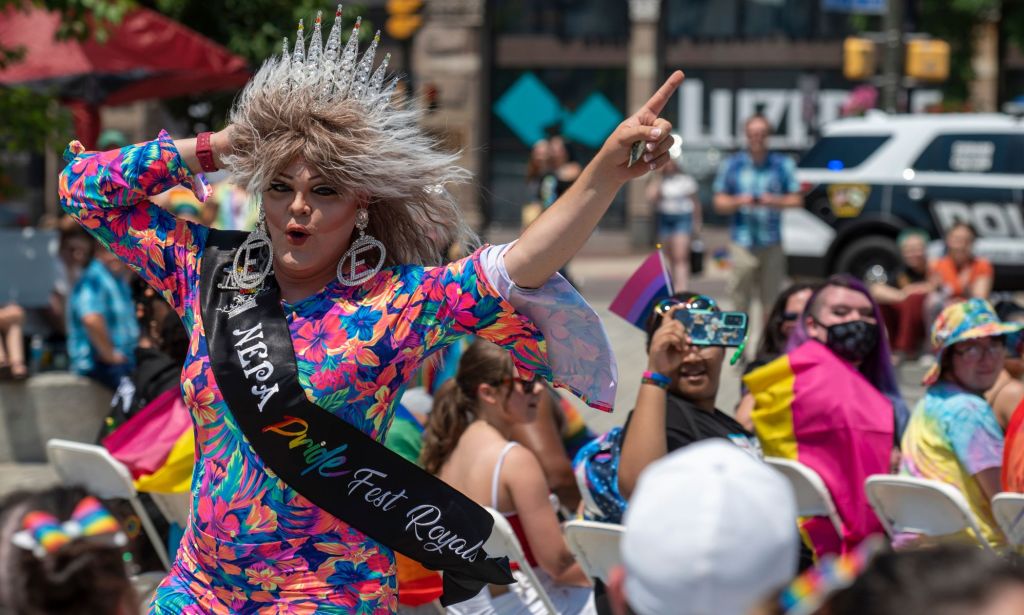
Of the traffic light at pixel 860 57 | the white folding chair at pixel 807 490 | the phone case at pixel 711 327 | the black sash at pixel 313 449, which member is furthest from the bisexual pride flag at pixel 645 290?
the traffic light at pixel 860 57

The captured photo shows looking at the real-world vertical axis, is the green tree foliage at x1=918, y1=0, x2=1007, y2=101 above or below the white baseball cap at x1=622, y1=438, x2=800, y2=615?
above

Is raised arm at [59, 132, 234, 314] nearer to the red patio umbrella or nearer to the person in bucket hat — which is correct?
the person in bucket hat

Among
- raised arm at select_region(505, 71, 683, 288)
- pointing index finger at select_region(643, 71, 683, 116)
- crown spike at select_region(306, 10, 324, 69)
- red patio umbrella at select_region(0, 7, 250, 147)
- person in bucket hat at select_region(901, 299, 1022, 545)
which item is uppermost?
red patio umbrella at select_region(0, 7, 250, 147)

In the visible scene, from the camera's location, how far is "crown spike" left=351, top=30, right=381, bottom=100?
300cm

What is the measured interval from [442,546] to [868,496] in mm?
2210

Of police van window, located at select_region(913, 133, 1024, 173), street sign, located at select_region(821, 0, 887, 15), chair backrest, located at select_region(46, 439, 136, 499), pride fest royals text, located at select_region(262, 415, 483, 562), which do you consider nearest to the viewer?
pride fest royals text, located at select_region(262, 415, 483, 562)

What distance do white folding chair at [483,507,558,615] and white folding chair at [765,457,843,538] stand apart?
2.86ft

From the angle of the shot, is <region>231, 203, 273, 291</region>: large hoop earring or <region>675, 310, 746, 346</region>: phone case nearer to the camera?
<region>231, 203, 273, 291</region>: large hoop earring

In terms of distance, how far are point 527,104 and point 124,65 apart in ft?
49.4

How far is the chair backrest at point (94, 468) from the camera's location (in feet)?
16.2

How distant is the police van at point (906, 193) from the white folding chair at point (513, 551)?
9.83 m

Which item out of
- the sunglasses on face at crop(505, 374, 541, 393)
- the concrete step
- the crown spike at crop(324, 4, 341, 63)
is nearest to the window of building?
the concrete step

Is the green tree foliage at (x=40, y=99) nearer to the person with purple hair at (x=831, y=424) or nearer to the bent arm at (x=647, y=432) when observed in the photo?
the person with purple hair at (x=831, y=424)

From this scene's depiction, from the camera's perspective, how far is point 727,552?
62.9 inches
